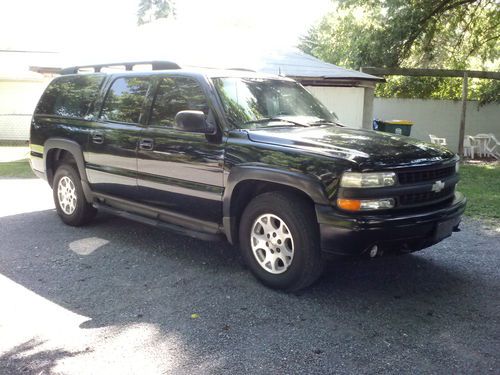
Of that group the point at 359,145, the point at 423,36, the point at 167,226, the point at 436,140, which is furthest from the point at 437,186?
the point at 423,36

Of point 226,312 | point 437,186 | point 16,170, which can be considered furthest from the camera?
point 16,170

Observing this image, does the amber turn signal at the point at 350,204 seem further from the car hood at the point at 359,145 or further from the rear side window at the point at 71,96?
the rear side window at the point at 71,96

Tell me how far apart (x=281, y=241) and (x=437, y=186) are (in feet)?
4.44

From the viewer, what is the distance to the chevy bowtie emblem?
4.27 metres

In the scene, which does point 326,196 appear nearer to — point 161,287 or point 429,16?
point 161,287

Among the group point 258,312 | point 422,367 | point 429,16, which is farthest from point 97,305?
point 429,16

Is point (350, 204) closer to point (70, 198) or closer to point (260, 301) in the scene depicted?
point (260, 301)

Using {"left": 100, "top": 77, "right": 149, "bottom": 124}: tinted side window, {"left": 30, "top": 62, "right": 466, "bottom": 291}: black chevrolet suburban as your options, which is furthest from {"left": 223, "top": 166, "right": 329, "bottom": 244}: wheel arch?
{"left": 100, "top": 77, "right": 149, "bottom": 124}: tinted side window

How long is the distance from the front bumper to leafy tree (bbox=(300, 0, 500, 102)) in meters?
11.6

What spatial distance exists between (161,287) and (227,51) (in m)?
10.5

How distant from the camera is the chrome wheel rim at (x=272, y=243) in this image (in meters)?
4.34

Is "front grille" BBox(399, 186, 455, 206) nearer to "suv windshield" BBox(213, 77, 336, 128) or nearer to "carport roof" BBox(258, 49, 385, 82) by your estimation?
"suv windshield" BBox(213, 77, 336, 128)

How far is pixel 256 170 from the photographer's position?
433 cm

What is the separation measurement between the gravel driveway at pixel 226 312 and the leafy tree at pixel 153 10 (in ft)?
196
